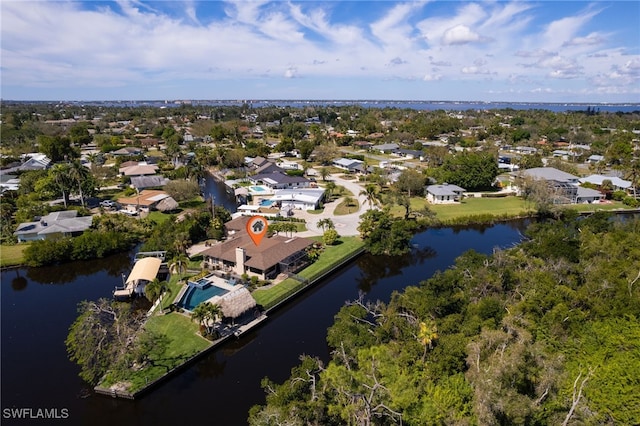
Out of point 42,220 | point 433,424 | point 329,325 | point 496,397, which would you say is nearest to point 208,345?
point 329,325

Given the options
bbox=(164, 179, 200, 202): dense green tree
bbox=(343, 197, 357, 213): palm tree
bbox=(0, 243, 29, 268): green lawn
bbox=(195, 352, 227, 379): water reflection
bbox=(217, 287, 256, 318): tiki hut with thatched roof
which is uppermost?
bbox=(164, 179, 200, 202): dense green tree

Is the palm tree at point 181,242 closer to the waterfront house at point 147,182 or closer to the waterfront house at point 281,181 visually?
the waterfront house at point 281,181

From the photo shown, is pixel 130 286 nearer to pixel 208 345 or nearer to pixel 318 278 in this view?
pixel 208 345

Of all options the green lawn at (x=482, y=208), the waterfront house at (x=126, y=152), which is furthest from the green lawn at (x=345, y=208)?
the waterfront house at (x=126, y=152)

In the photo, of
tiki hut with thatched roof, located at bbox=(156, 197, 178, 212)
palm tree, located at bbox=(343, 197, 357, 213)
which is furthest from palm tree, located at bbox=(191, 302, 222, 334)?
palm tree, located at bbox=(343, 197, 357, 213)

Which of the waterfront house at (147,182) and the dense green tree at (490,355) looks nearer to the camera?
the dense green tree at (490,355)

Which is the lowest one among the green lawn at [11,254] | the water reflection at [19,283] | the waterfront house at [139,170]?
the water reflection at [19,283]

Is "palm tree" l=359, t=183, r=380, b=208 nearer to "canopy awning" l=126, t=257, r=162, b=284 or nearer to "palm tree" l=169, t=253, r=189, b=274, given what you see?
"palm tree" l=169, t=253, r=189, b=274
